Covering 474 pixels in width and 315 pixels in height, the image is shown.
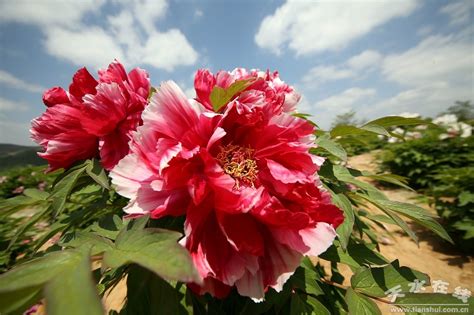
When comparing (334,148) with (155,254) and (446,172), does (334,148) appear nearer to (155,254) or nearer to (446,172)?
(155,254)

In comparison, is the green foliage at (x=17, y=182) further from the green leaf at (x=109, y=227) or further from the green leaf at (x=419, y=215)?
the green leaf at (x=419, y=215)

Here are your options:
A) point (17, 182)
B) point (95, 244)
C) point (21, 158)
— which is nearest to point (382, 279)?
point (95, 244)

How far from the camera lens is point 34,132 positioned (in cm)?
79

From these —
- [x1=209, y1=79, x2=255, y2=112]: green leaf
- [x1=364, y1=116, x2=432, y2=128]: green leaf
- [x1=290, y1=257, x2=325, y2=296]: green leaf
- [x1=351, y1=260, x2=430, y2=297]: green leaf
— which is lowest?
[x1=351, y1=260, x2=430, y2=297]: green leaf

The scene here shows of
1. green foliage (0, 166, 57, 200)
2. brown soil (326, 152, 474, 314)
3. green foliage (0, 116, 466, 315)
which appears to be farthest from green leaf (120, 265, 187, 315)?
green foliage (0, 166, 57, 200)

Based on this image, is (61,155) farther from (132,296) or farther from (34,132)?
(132,296)

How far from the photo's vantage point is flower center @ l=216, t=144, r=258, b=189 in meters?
0.64

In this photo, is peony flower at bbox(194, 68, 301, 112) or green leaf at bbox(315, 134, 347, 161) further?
green leaf at bbox(315, 134, 347, 161)

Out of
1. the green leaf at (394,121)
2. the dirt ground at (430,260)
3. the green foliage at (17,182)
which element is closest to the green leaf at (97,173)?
the green leaf at (394,121)

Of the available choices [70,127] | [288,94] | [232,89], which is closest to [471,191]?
[288,94]

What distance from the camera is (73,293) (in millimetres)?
347

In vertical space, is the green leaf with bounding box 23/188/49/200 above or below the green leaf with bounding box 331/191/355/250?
above

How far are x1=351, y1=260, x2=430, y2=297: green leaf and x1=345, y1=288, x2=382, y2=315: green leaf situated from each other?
31mm

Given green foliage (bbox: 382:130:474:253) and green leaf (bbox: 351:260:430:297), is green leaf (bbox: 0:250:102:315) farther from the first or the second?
green foliage (bbox: 382:130:474:253)
